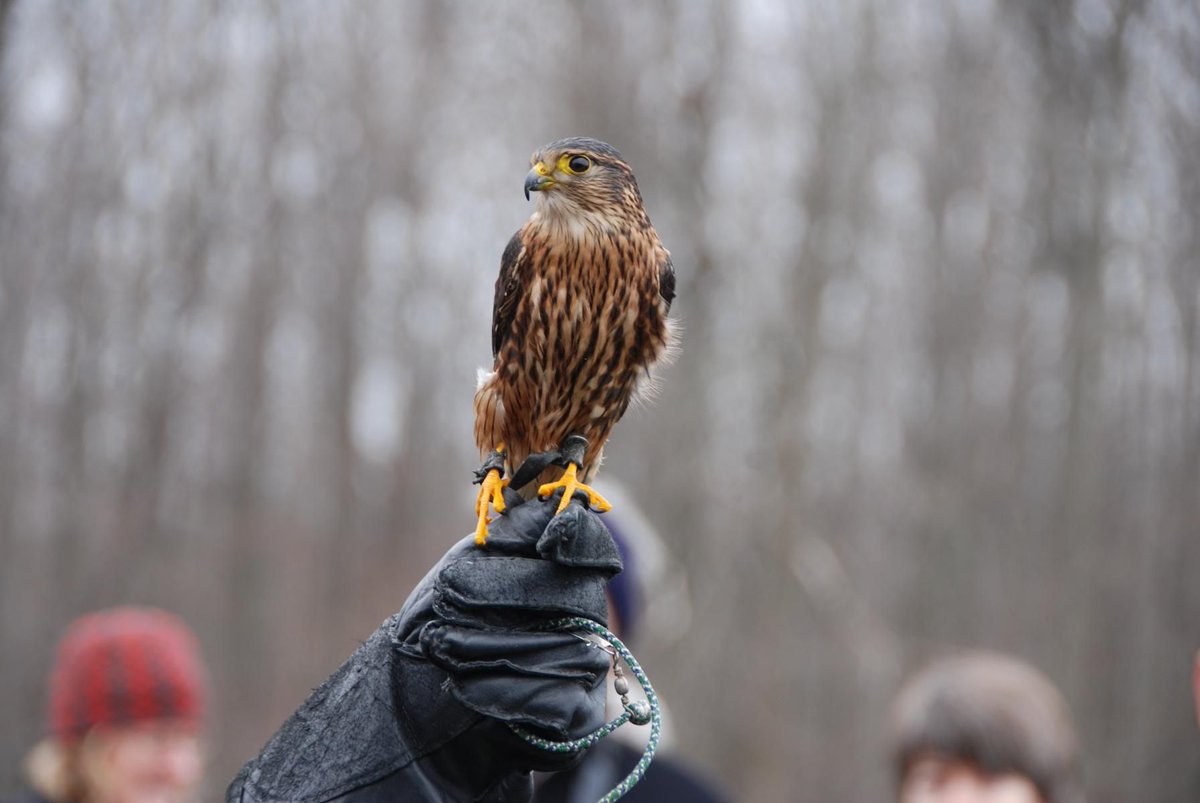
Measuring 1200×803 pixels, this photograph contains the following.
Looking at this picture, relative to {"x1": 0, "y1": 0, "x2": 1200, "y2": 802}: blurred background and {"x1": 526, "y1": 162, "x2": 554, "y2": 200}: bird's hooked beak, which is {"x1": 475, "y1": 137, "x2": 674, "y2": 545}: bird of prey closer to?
{"x1": 526, "y1": 162, "x2": 554, "y2": 200}: bird's hooked beak

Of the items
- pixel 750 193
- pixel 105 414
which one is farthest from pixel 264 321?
pixel 750 193

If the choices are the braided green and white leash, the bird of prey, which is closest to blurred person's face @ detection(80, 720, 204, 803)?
the bird of prey

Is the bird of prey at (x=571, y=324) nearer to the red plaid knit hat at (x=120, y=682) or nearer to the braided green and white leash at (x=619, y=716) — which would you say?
the braided green and white leash at (x=619, y=716)

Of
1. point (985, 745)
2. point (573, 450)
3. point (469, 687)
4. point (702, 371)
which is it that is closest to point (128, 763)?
point (469, 687)

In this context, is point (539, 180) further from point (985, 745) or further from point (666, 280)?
point (985, 745)

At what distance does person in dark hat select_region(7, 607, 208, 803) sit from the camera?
3.96 m

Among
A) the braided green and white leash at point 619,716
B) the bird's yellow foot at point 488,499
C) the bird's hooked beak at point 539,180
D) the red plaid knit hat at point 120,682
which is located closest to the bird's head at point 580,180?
the bird's hooked beak at point 539,180

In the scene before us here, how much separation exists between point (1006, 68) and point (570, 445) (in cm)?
1185

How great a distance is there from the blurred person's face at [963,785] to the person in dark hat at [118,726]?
2.65 metres

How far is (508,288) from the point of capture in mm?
2520

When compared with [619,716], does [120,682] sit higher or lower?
lower

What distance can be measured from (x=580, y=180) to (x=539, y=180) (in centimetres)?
10

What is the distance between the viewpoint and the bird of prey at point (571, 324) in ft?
8.00

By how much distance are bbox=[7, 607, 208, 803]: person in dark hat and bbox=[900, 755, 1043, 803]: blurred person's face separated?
2650 mm
